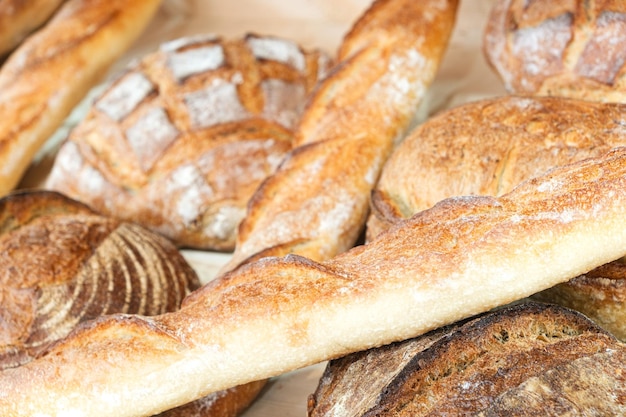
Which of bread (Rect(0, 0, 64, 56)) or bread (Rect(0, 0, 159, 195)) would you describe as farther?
bread (Rect(0, 0, 64, 56))

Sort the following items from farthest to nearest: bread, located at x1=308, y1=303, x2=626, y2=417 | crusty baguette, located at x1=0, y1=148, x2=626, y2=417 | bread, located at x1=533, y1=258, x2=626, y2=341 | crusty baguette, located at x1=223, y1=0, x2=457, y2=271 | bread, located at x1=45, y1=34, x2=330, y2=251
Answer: bread, located at x1=45, y1=34, x2=330, y2=251
crusty baguette, located at x1=223, y1=0, x2=457, y2=271
bread, located at x1=533, y1=258, x2=626, y2=341
crusty baguette, located at x1=0, y1=148, x2=626, y2=417
bread, located at x1=308, y1=303, x2=626, y2=417

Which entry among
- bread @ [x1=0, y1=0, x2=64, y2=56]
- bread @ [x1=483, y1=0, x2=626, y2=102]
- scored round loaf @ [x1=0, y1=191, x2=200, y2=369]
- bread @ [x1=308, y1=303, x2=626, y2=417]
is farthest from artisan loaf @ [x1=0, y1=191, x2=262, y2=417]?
bread @ [x1=0, y1=0, x2=64, y2=56]

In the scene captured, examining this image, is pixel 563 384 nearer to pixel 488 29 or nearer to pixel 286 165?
pixel 286 165

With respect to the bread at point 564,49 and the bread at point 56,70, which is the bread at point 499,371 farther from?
the bread at point 56,70

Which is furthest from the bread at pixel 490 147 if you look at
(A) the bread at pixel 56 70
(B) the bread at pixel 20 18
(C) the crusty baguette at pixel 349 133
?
(B) the bread at pixel 20 18

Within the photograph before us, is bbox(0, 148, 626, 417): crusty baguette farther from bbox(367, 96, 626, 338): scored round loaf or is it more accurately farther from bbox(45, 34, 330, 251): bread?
bbox(45, 34, 330, 251): bread

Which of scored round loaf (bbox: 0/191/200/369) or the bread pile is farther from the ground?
the bread pile
